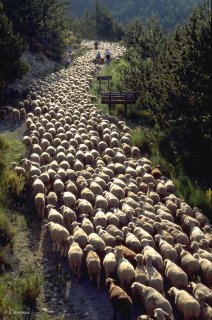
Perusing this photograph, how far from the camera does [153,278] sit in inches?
379

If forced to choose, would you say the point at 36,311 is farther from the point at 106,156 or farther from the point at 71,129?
the point at 71,129

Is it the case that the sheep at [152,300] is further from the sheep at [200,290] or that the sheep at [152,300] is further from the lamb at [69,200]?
the lamb at [69,200]

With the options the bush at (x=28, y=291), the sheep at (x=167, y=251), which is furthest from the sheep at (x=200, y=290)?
the bush at (x=28, y=291)

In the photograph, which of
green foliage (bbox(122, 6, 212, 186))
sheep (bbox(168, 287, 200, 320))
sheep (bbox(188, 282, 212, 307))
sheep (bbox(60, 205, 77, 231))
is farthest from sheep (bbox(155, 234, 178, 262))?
green foliage (bbox(122, 6, 212, 186))

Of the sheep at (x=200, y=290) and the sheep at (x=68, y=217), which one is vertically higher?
the sheep at (x=68, y=217)

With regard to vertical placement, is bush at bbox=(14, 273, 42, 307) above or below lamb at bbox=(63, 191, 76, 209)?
below

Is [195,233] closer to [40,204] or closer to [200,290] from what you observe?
[200,290]

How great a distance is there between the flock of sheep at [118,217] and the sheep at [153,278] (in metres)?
0.02

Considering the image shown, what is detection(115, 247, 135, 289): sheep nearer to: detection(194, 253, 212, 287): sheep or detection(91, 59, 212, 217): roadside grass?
detection(194, 253, 212, 287): sheep

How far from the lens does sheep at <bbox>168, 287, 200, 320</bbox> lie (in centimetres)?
858

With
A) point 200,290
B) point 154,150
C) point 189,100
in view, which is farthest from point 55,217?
point 154,150

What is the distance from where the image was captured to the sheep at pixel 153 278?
31.2ft

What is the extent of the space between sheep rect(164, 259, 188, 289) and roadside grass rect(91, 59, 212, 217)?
4.29 metres

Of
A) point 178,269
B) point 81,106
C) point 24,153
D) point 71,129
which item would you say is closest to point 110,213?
point 178,269
